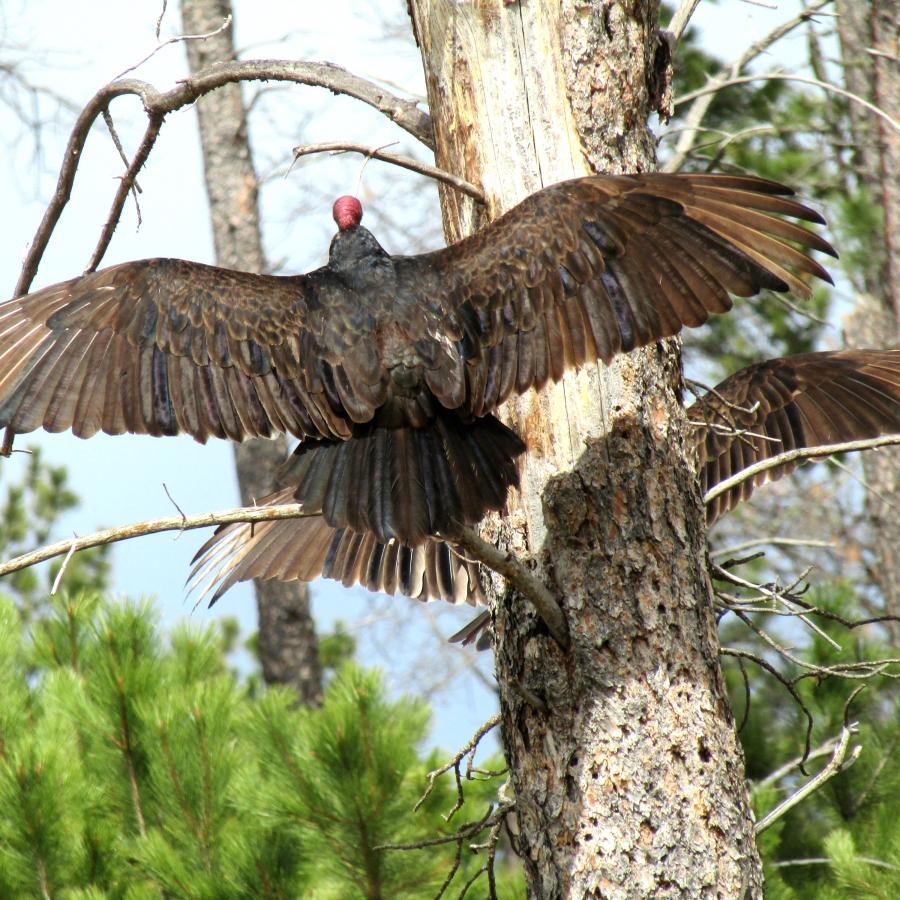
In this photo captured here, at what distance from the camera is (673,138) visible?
679 cm

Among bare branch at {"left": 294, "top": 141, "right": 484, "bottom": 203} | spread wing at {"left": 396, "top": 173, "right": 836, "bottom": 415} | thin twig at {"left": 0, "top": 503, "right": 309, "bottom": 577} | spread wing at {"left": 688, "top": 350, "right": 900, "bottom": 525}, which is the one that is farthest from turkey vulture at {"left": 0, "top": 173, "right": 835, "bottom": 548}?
spread wing at {"left": 688, "top": 350, "right": 900, "bottom": 525}

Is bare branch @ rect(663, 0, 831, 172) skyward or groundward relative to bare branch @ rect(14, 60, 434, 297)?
skyward

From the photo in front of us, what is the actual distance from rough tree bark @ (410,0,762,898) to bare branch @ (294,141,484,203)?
55 mm

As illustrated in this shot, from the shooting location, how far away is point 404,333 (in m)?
2.51

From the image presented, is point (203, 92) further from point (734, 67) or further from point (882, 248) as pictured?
point (882, 248)

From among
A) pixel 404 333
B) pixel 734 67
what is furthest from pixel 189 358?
pixel 734 67

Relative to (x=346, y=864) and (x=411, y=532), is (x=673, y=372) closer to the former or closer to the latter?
(x=411, y=532)

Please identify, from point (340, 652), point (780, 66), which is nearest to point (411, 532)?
point (780, 66)

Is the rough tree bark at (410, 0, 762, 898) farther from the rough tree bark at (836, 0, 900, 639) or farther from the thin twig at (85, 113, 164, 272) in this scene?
the rough tree bark at (836, 0, 900, 639)

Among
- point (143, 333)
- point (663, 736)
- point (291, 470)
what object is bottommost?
point (663, 736)

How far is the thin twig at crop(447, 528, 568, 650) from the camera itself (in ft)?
6.95

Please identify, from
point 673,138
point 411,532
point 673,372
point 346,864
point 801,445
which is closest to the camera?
point 411,532

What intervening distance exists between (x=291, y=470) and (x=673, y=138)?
16.1 feet

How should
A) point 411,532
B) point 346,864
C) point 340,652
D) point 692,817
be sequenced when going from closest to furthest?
point 692,817
point 411,532
point 346,864
point 340,652
